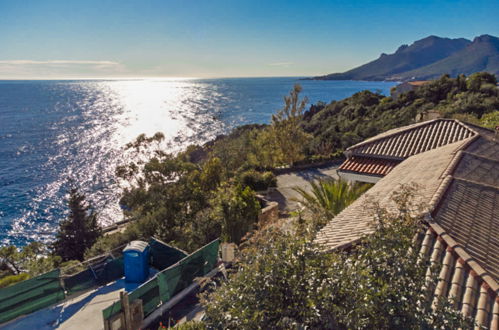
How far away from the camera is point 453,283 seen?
171 inches

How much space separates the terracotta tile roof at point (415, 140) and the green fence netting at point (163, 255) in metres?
8.55

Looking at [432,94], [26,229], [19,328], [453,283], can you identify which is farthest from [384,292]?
[432,94]

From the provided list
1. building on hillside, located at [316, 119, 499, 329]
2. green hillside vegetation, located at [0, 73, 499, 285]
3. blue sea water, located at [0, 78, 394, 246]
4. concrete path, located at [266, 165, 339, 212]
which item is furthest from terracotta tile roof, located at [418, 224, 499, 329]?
blue sea water, located at [0, 78, 394, 246]

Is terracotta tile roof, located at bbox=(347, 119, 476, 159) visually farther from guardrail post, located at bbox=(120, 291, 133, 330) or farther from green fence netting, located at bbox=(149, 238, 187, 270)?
guardrail post, located at bbox=(120, 291, 133, 330)

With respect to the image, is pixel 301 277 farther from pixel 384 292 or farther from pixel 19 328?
pixel 19 328

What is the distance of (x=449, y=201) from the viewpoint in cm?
656

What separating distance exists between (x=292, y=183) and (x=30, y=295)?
16290 mm

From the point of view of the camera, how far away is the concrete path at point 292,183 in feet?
58.1

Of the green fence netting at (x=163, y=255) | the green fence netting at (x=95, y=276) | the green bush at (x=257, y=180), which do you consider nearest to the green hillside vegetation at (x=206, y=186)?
the green bush at (x=257, y=180)

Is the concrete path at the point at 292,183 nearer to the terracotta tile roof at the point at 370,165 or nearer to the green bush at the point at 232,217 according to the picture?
the terracotta tile roof at the point at 370,165

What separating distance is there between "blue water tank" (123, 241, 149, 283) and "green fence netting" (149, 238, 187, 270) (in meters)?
0.65

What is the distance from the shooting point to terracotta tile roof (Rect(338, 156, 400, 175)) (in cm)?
1226

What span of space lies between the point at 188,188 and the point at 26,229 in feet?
72.3

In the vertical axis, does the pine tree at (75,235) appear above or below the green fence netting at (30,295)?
below
